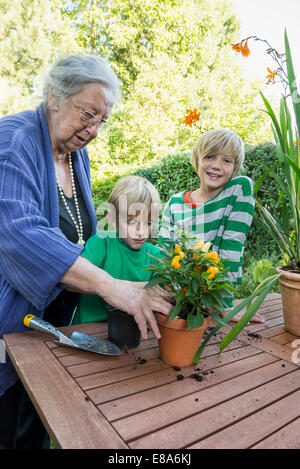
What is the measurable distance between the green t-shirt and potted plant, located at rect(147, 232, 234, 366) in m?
0.44

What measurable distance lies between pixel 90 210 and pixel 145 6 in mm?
11436

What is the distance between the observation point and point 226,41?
54.2 feet

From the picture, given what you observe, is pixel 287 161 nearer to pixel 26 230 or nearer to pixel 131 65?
pixel 26 230

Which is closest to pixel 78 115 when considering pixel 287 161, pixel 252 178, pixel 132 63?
pixel 287 161

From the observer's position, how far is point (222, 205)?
2.02 m

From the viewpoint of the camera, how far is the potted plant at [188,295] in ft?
3.08

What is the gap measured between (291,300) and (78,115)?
1.23m

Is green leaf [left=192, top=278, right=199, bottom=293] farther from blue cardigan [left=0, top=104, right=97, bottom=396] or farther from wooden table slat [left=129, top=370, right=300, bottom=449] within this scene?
blue cardigan [left=0, top=104, right=97, bottom=396]

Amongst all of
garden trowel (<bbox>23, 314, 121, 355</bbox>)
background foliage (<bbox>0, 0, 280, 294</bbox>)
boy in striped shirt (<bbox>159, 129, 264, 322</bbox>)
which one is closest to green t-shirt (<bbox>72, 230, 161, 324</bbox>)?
garden trowel (<bbox>23, 314, 121, 355</bbox>)

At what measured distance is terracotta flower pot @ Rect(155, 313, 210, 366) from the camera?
0.97m

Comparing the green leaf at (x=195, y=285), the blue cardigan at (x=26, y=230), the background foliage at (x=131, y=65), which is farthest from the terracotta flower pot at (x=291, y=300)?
the background foliage at (x=131, y=65)

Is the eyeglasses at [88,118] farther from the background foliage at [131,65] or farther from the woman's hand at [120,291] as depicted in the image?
the background foliage at [131,65]

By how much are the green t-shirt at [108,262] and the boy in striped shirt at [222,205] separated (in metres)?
0.49
